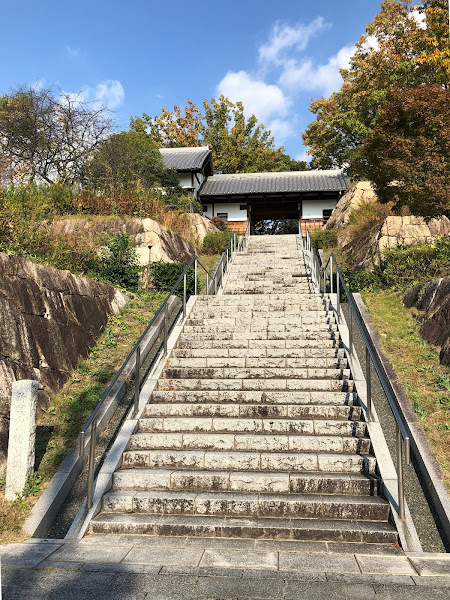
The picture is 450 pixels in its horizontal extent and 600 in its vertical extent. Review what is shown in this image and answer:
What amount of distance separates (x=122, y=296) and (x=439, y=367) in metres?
6.37

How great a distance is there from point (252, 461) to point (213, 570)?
1459 millimetres

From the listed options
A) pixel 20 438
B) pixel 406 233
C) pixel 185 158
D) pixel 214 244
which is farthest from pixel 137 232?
pixel 185 158

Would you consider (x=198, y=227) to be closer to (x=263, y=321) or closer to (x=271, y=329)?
(x=263, y=321)

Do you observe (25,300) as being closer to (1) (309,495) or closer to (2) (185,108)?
(1) (309,495)

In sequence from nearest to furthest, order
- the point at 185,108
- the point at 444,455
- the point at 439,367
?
the point at 444,455 < the point at 439,367 < the point at 185,108

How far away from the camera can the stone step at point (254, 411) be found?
17.3ft

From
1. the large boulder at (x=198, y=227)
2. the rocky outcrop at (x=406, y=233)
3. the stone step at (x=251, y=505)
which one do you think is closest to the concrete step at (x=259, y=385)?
the stone step at (x=251, y=505)

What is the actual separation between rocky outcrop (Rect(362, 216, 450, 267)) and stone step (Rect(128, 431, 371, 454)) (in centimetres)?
732

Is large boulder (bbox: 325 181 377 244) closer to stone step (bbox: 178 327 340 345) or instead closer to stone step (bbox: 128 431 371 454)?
stone step (bbox: 178 327 340 345)

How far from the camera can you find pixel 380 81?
19109 millimetres

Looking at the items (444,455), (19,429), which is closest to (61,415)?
(19,429)

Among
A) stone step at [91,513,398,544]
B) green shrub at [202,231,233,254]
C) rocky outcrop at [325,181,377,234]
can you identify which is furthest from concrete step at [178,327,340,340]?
rocky outcrop at [325,181,377,234]

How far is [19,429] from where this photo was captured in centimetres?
430

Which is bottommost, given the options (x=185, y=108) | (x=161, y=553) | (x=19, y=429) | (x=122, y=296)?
(x=161, y=553)
